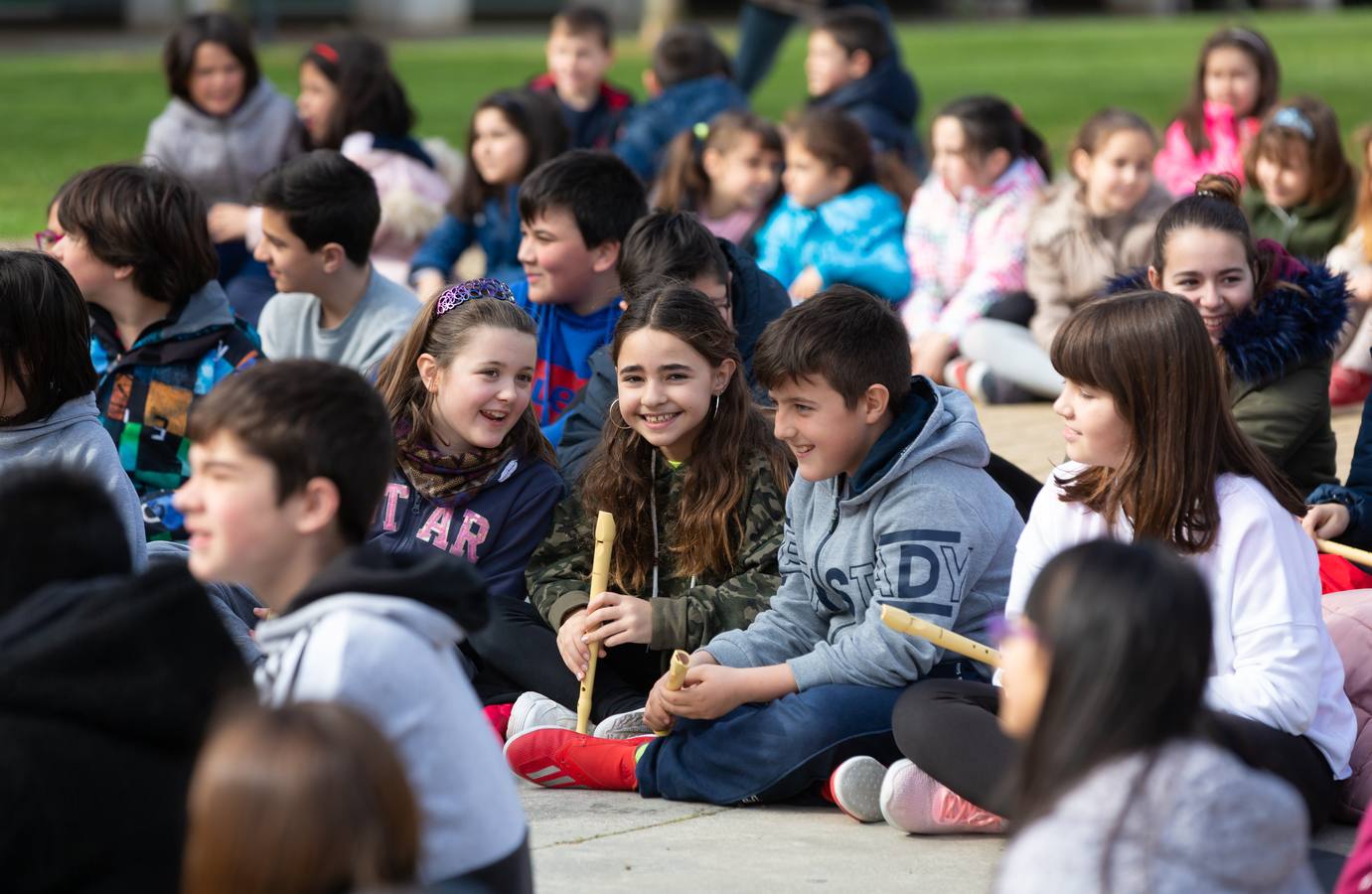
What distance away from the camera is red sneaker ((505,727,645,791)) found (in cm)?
381

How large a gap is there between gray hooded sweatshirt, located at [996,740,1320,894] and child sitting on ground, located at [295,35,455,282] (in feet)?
19.9

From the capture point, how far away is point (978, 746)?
3.31 m

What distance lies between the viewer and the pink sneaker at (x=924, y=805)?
3.41 m

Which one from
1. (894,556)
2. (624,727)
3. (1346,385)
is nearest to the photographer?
(894,556)

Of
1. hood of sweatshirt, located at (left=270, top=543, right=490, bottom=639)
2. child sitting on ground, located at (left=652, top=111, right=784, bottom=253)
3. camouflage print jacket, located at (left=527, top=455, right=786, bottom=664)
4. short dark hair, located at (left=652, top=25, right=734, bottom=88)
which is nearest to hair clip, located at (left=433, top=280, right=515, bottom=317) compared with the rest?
camouflage print jacket, located at (left=527, top=455, right=786, bottom=664)

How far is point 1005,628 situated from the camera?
2662 millimetres

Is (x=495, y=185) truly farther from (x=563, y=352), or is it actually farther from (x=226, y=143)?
(x=563, y=352)

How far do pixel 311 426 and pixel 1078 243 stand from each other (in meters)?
4.85

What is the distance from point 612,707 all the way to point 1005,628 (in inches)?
63.3

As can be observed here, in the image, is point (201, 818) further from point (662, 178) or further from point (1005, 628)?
point (662, 178)

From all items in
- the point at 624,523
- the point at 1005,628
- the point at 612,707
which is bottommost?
the point at 612,707

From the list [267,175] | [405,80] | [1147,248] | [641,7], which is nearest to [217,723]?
[267,175]

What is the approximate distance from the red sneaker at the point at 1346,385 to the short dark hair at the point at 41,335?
4.22 m

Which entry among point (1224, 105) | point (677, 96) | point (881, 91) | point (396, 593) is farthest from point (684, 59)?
point (396, 593)
